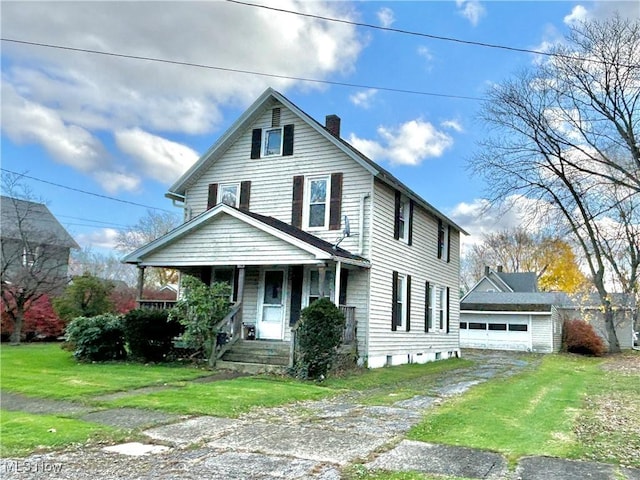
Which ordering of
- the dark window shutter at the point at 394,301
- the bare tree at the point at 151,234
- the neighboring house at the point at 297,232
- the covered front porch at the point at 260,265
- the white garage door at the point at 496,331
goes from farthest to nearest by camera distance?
the bare tree at the point at 151,234, the white garage door at the point at 496,331, the dark window shutter at the point at 394,301, the neighboring house at the point at 297,232, the covered front porch at the point at 260,265

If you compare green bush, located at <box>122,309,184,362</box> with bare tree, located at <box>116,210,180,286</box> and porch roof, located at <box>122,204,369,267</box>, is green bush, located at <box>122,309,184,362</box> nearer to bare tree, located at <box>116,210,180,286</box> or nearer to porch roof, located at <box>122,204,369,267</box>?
porch roof, located at <box>122,204,369,267</box>

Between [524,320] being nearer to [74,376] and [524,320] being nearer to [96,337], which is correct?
[96,337]

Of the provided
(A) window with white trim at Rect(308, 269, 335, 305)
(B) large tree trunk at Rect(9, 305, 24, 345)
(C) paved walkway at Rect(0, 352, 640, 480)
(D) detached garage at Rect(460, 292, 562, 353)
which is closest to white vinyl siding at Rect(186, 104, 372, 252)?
(A) window with white trim at Rect(308, 269, 335, 305)

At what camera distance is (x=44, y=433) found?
6445mm

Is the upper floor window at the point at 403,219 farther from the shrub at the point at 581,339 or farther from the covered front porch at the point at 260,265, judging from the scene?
the shrub at the point at 581,339

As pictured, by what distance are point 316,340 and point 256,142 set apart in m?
7.81

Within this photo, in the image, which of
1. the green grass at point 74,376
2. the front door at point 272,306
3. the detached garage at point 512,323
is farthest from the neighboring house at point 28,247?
the detached garage at point 512,323

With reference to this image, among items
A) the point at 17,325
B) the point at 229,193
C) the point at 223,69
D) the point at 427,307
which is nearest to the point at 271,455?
the point at 223,69

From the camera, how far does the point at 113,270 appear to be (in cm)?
5088

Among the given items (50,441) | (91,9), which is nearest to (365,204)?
(91,9)

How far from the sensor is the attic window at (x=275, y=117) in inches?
661

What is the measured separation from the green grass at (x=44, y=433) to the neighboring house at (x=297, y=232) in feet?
22.6

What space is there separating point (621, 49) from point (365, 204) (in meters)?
9.45

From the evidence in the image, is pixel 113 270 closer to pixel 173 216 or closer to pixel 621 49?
pixel 173 216
